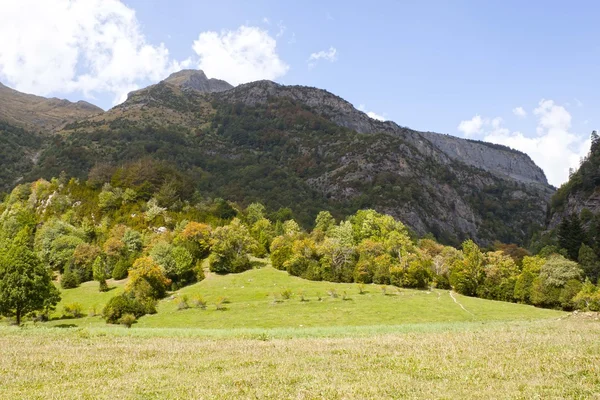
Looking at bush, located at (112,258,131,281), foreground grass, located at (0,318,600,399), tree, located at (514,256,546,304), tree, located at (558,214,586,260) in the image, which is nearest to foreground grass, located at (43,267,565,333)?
bush, located at (112,258,131,281)

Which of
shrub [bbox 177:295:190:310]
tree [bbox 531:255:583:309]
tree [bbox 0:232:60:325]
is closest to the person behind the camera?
tree [bbox 0:232:60:325]

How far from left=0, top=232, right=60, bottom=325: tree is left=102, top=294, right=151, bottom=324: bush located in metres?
6.47

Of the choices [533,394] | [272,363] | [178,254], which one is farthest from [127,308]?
[533,394]

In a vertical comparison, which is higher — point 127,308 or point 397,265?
point 397,265

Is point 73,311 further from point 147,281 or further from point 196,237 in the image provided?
point 196,237

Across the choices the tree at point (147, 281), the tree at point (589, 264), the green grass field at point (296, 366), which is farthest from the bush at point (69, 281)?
the tree at point (589, 264)

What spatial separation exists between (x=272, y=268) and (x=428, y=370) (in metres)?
66.0

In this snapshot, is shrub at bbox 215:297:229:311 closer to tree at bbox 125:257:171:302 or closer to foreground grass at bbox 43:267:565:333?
foreground grass at bbox 43:267:565:333

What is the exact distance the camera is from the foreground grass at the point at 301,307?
A: 149ft

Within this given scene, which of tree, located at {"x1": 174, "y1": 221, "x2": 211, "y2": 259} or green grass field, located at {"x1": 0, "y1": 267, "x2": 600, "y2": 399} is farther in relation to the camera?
tree, located at {"x1": 174, "y1": 221, "x2": 211, "y2": 259}

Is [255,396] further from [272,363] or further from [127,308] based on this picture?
[127,308]

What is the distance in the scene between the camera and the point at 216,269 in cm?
7525

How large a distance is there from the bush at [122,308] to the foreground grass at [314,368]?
28810 millimetres

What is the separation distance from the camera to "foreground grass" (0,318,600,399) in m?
11.6
